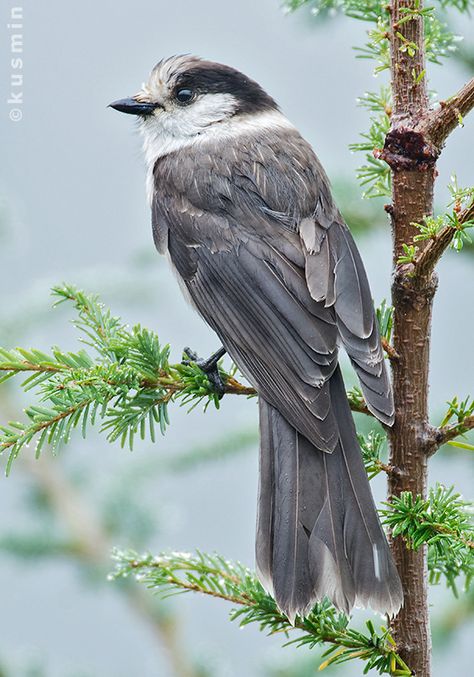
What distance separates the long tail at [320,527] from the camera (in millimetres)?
1814

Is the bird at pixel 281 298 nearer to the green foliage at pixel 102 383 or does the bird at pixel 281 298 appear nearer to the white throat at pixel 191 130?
the white throat at pixel 191 130

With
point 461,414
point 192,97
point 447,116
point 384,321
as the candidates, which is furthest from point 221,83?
point 461,414

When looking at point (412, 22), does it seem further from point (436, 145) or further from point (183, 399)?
point (183, 399)

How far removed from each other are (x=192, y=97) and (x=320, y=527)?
1.68 m

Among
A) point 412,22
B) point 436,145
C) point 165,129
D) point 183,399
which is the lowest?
point 183,399

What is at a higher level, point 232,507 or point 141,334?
point 232,507

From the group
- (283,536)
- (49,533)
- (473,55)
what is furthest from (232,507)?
(283,536)

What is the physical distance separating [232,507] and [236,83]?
16.7 feet

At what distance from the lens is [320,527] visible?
76.0 inches

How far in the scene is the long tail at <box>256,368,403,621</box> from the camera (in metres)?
1.81

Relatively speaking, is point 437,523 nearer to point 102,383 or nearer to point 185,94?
point 102,383

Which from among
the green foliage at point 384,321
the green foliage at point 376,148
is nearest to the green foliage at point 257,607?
the green foliage at point 384,321

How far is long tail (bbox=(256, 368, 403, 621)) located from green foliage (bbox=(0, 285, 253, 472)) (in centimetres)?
22

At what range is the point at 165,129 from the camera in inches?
120
